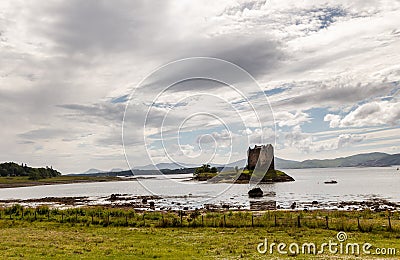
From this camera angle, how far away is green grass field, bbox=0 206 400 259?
23.5 m

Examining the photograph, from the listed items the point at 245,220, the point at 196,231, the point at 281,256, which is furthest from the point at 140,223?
the point at 281,256

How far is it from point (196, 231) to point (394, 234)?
1700 centimetres

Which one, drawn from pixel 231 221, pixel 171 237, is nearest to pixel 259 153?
pixel 231 221

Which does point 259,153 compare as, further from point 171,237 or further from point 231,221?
point 171,237

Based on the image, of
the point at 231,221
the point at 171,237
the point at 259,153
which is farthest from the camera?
the point at 259,153

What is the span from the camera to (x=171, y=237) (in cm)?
3078

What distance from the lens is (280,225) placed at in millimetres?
35531

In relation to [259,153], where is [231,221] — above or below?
below

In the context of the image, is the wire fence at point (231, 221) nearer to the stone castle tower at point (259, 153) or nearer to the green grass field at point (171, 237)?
the green grass field at point (171, 237)

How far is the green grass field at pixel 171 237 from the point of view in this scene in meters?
23.5

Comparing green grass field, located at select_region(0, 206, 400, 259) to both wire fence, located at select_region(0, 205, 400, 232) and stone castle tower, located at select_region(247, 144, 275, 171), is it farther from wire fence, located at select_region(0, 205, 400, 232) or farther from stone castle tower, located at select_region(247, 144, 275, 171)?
stone castle tower, located at select_region(247, 144, 275, 171)

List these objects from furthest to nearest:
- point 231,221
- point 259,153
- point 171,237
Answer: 1. point 259,153
2. point 231,221
3. point 171,237

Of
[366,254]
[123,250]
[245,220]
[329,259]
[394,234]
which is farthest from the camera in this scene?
[245,220]

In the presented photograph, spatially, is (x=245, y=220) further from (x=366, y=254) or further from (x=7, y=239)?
(x=7, y=239)
